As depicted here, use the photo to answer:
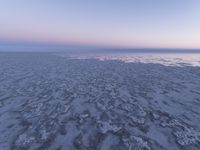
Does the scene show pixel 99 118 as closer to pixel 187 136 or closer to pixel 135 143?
pixel 135 143

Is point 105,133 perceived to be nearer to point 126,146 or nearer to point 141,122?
point 126,146

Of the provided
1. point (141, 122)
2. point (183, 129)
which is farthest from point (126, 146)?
point (183, 129)

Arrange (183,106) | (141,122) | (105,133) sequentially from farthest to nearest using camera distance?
(183,106)
(141,122)
(105,133)

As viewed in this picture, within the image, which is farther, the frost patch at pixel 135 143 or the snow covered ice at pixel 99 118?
the snow covered ice at pixel 99 118

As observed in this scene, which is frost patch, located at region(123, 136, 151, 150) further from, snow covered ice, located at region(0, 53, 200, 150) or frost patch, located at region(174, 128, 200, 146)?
frost patch, located at region(174, 128, 200, 146)

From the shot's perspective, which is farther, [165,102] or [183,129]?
[165,102]

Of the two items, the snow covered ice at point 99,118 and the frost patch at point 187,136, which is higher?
the frost patch at point 187,136

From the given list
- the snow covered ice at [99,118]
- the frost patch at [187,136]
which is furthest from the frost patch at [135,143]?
the frost patch at [187,136]

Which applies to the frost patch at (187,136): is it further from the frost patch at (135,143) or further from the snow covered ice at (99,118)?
the frost patch at (135,143)

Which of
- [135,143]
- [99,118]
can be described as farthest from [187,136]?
[99,118]

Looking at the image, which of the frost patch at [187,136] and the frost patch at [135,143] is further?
the frost patch at [187,136]

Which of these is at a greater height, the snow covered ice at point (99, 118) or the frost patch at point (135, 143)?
the frost patch at point (135, 143)
